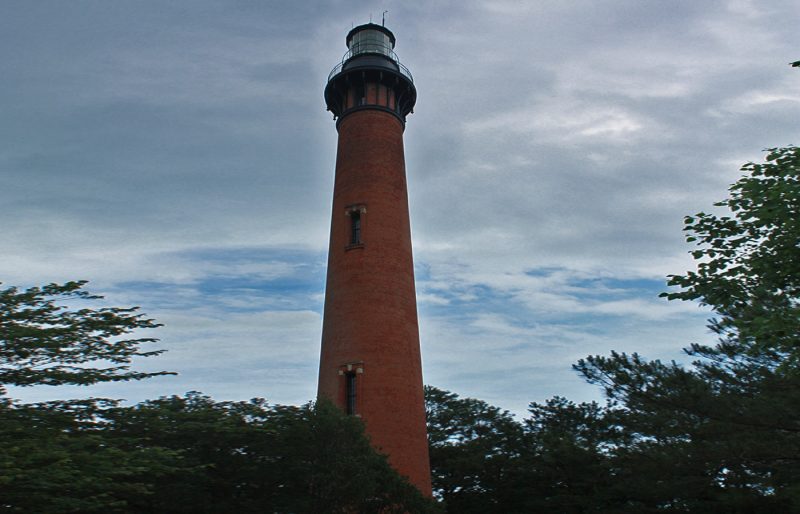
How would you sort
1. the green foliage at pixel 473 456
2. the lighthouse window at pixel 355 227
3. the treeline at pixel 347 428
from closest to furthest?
the treeline at pixel 347 428 < the lighthouse window at pixel 355 227 < the green foliage at pixel 473 456

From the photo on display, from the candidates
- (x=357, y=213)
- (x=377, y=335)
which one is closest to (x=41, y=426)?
(x=377, y=335)

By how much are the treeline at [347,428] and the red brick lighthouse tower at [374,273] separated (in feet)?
11.0

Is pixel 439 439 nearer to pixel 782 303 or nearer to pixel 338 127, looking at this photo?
pixel 338 127

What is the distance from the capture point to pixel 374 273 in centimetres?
2508

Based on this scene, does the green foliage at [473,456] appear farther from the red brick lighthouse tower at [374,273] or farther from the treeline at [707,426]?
the red brick lighthouse tower at [374,273]

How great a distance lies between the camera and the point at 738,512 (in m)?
20.6

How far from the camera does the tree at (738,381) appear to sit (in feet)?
43.1

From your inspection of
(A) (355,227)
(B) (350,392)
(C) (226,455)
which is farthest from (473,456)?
(C) (226,455)

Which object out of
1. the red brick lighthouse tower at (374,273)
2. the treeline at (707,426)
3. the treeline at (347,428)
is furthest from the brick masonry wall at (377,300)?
the treeline at (707,426)

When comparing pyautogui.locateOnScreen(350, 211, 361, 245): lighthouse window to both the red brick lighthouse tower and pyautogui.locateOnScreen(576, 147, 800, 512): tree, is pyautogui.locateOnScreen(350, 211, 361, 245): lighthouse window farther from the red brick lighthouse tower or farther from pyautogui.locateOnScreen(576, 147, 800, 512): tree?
pyautogui.locateOnScreen(576, 147, 800, 512): tree

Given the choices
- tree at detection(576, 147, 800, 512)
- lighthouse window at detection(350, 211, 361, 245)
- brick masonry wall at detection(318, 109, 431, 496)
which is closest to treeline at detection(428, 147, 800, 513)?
tree at detection(576, 147, 800, 512)

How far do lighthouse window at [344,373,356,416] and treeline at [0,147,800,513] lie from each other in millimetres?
4094

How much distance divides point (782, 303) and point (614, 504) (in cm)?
1492

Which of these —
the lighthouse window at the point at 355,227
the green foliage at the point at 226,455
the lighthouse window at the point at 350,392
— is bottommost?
the green foliage at the point at 226,455
